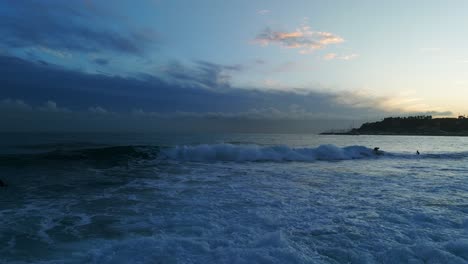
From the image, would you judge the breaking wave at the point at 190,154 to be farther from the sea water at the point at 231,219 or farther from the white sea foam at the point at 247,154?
the sea water at the point at 231,219

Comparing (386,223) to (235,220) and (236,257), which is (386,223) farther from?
(236,257)

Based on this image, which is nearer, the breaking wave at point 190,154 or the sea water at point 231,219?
the sea water at point 231,219

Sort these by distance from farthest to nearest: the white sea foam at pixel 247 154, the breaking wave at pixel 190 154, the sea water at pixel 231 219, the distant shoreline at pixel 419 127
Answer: the distant shoreline at pixel 419 127 < the white sea foam at pixel 247 154 < the breaking wave at pixel 190 154 < the sea water at pixel 231 219

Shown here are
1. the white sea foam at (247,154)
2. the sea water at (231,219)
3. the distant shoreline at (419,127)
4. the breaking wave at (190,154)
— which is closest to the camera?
the sea water at (231,219)

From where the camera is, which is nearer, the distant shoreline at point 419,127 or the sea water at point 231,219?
the sea water at point 231,219

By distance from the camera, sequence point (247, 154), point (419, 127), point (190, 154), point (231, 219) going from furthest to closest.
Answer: point (419, 127)
point (247, 154)
point (190, 154)
point (231, 219)

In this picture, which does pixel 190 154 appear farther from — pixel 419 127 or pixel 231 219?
pixel 419 127

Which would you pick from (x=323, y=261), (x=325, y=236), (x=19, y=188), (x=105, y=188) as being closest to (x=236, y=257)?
(x=323, y=261)

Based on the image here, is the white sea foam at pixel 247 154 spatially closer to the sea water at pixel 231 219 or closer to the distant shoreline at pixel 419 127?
the sea water at pixel 231 219

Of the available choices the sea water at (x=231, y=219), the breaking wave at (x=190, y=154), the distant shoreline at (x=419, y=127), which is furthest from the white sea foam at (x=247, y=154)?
the distant shoreline at (x=419, y=127)

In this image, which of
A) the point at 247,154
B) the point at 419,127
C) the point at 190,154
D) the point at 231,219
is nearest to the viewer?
the point at 231,219

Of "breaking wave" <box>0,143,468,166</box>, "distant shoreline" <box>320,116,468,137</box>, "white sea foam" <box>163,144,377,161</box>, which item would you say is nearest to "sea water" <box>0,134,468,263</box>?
"breaking wave" <box>0,143,468,166</box>

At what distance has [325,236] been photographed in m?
5.90

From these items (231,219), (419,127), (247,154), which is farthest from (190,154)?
(419,127)
